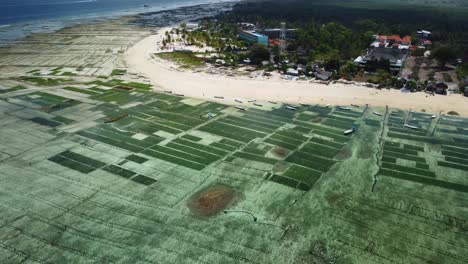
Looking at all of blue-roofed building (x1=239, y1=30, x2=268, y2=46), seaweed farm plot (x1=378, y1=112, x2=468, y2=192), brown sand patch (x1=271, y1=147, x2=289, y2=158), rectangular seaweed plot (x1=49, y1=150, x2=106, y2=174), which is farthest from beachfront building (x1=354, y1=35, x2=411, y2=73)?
rectangular seaweed plot (x1=49, y1=150, x2=106, y2=174)

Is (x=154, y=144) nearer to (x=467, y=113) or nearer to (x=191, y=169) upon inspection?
(x=191, y=169)

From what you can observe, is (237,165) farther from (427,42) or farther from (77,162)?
(427,42)

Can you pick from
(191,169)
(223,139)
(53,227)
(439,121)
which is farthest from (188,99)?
(439,121)

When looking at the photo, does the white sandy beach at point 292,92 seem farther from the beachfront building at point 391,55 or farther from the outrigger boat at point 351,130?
the beachfront building at point 391,55

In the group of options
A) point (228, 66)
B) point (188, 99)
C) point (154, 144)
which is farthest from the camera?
point (228, 66)

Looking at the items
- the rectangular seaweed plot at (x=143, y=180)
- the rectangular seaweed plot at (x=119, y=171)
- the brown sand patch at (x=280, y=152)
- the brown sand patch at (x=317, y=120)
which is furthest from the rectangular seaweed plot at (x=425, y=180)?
the rectangular seaweed plot at (x=119, y=171)

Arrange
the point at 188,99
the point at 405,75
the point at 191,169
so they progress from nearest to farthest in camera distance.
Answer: the point at 191,169, the point at 188,99, the point at 405,75

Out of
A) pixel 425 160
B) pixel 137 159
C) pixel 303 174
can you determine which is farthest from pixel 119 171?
pixel 425 160

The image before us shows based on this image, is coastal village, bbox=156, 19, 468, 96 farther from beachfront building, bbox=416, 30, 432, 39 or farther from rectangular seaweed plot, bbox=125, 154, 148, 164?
rectangular seaweed plot, bbox=125, 154, 148, 164
